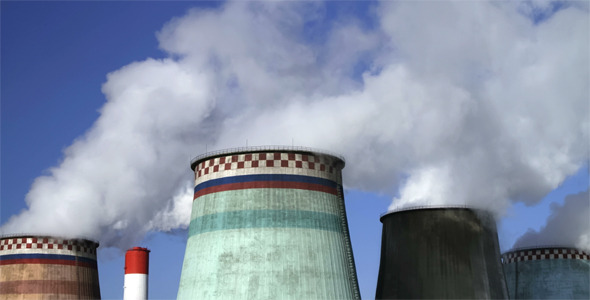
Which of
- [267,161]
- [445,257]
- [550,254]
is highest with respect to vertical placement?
[267,161]

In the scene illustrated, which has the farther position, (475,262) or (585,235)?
(585,235)

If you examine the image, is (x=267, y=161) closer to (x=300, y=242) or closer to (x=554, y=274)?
(x=300, y=242)

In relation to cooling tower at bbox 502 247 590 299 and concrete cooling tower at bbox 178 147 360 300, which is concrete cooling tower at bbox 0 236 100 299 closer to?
concrete cooling tower at bbox 178 147 360 300

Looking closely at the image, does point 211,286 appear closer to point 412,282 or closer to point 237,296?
point 237,296

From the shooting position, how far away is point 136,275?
30.8m

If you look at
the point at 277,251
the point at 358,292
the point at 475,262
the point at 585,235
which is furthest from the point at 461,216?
the point at 585,235

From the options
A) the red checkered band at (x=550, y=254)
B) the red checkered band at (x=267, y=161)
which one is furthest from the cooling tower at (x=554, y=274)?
the red checkered band at (x=267, y=161)

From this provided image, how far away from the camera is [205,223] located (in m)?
27.0

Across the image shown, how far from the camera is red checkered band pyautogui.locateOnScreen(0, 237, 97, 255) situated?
3700 cm

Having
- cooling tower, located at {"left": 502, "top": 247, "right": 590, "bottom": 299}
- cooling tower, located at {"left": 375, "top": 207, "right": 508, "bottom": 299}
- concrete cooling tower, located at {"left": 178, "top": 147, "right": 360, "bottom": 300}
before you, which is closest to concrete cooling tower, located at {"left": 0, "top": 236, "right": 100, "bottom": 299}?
concrete cooling tower, located at {"left": 178, "top": 147, "right": 360, "bottom": 300}

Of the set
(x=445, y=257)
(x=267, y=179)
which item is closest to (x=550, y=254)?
(x=445, y=257)

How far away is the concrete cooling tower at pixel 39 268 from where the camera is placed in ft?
121

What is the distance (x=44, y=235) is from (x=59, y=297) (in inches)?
127

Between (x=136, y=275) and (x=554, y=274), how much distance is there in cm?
2175
